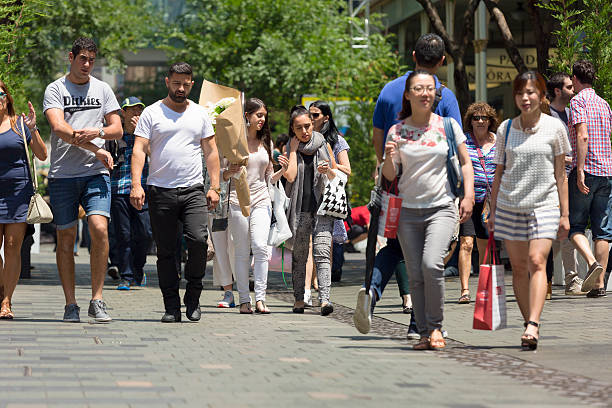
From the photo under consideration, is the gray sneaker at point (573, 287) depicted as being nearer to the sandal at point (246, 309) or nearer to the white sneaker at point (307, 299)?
the white sneaker at point (307, 299)

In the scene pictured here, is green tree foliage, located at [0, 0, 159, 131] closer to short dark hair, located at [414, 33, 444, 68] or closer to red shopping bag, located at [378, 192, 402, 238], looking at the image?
short dark hair, located at [414, 33, 444, 68]

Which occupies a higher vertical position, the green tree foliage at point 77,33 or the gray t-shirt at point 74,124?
the green tree foliage at point 77,33

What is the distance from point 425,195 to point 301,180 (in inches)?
121

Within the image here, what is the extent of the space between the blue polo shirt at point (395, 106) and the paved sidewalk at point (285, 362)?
154cm

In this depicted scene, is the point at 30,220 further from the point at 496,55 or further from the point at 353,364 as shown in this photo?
the point at 496,55

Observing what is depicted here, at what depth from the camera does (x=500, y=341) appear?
27.0 feet

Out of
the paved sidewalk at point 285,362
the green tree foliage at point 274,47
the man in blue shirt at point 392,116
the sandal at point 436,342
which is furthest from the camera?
the green tree foliage at point 274,47

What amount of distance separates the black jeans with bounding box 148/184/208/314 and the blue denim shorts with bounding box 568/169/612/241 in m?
3.88

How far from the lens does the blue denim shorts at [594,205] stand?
11.4 meters

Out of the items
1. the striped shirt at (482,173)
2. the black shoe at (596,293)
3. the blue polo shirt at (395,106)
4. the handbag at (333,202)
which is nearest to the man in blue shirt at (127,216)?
the handbag at (333,202)

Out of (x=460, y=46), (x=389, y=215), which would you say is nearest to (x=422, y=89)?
(x=389, y=215)

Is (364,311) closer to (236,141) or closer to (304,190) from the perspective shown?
(236,141)

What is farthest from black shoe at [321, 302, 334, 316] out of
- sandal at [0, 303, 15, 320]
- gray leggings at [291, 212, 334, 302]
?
sandal at [0, 303, 15, 320]

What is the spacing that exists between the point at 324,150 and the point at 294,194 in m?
0.53
